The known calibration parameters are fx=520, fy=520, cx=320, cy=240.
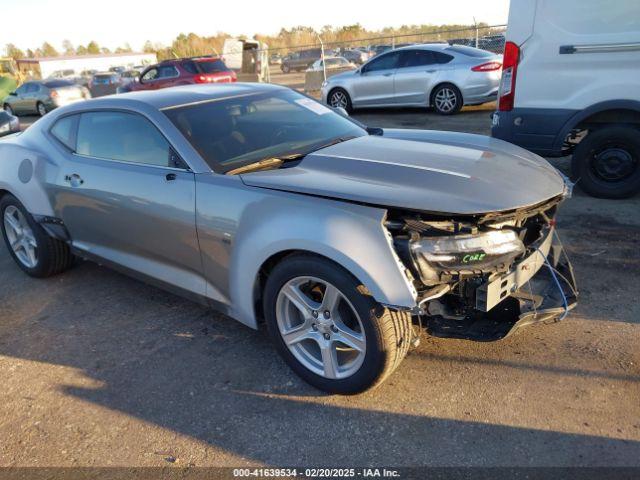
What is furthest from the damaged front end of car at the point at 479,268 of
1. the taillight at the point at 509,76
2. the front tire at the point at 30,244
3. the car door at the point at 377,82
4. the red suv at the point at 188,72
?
the red suv at the point at 188,72

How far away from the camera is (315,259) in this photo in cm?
263

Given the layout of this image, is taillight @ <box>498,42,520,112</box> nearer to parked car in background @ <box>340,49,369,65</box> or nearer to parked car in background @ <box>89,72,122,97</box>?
parked car in background @ <box>89,72,122,97</box>

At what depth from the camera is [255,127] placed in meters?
3.64

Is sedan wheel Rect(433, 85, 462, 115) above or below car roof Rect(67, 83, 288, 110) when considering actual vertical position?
below

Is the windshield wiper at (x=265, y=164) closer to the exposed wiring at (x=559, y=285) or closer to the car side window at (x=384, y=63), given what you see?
the exposed wiring at (x=559, y=285)

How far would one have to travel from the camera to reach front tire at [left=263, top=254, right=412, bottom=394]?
2557 mm

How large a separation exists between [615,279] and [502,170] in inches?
64.2

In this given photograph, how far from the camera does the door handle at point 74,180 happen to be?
3.92 m

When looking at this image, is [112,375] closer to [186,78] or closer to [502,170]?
[502,170]

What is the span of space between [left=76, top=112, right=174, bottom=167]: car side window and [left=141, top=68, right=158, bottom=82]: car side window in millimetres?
14216

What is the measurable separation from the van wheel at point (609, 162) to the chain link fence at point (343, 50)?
37.1 ft

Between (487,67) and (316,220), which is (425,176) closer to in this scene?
(316,220)

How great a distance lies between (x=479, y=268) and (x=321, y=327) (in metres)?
0.88

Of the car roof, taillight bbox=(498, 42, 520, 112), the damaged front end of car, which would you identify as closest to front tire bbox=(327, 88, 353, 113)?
taillight bbox=(498, 42, 520, 112)
